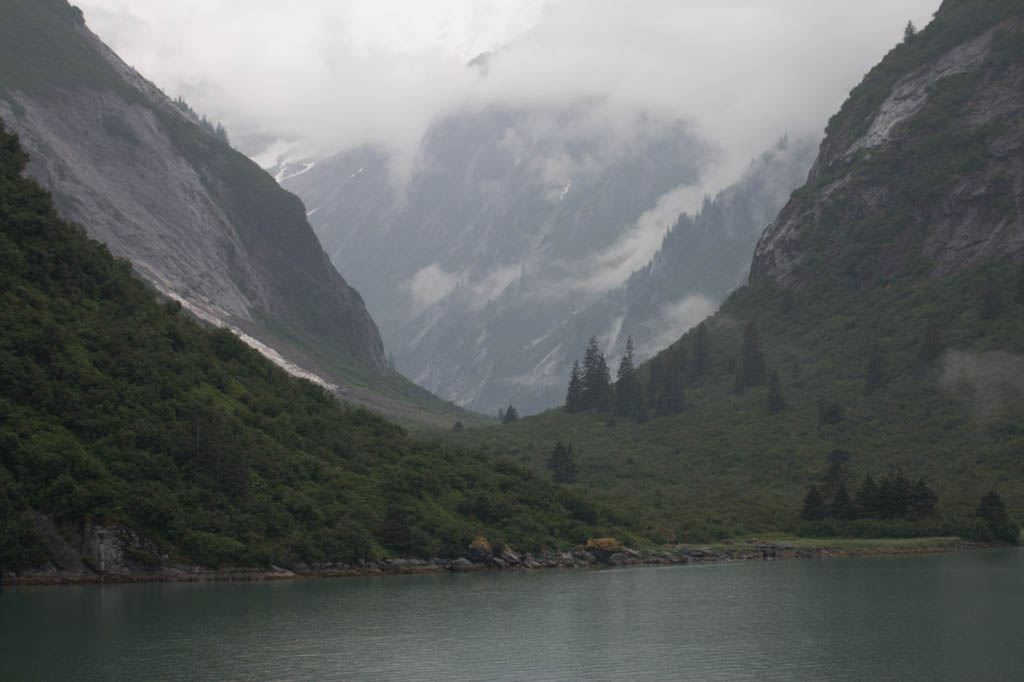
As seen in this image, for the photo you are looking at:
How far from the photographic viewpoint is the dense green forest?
94375mm

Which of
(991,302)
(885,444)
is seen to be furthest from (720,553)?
(991,302)

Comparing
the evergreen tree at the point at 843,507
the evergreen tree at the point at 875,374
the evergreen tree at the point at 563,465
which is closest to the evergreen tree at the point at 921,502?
the evergreen tree at the point at 843,507

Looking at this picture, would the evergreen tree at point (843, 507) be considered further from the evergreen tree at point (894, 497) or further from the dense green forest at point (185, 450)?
the dense green forest at point (185, 450)

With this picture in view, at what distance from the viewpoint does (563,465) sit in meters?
189

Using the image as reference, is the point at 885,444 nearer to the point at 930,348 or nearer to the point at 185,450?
the point at 930,348

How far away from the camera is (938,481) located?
6097 inches

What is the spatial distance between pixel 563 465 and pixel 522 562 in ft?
207

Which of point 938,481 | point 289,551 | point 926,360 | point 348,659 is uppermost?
point 926,360

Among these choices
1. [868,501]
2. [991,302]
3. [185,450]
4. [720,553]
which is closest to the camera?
[185,450]

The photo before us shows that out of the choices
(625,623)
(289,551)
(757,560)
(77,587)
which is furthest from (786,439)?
(77,587)

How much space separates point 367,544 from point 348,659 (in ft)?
169

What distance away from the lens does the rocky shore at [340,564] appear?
90750mm

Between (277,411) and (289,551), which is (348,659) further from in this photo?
(277,411)

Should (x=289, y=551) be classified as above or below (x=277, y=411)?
below
